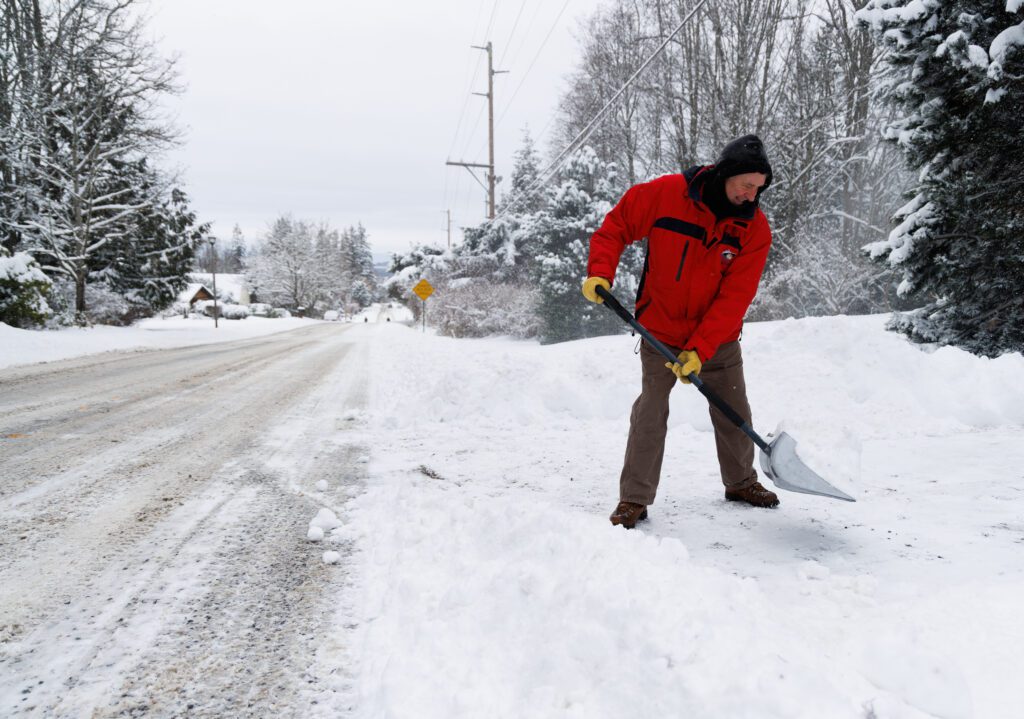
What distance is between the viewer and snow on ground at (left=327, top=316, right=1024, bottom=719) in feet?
4.65

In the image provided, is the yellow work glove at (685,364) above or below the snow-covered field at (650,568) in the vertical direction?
above

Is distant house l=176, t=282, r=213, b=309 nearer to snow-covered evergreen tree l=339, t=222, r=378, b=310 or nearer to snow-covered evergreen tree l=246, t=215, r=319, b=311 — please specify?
snow-covered evergreen tree l=246, t=215, r=319, b=311

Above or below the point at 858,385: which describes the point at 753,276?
above

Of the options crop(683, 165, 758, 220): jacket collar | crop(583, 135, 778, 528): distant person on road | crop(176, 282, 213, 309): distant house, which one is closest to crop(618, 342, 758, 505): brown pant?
crop(583, 135, 778, 528): distant person on road

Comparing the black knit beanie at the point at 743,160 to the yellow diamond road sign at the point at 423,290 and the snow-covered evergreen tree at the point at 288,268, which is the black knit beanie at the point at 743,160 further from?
the snow-covered evergreen tree at the point at 288,268

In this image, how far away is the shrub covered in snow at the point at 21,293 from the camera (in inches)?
559

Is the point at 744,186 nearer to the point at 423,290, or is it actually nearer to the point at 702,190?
the point at 702,190

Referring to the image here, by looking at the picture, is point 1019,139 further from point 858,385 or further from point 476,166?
Result: point 476,166

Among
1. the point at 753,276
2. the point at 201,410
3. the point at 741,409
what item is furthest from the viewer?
the point at 201,410

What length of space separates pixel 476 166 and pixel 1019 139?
1977 cm

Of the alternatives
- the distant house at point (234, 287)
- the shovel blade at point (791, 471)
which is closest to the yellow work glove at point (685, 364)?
the shovel blade at point (791, 471)

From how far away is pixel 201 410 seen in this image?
19.0ft

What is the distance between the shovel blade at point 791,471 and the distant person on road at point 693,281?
0.31 metres

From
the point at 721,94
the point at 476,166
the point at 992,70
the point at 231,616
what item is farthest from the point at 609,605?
the point at 476,166
